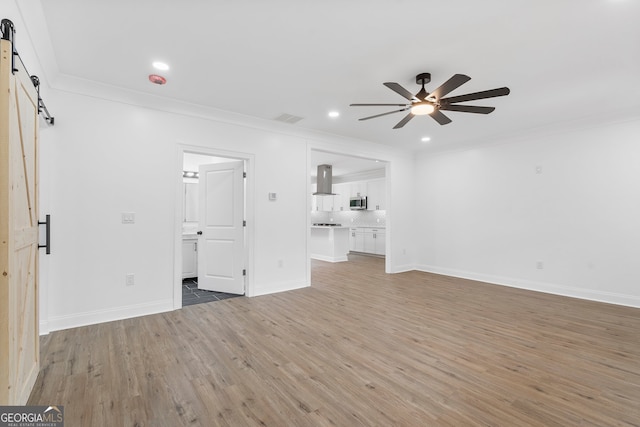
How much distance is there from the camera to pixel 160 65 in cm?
297

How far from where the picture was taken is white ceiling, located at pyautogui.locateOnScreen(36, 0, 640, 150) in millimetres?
2184

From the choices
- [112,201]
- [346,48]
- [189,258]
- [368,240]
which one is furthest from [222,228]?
[368,240]

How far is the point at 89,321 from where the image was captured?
328cm

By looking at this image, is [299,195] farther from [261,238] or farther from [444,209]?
[444,209]

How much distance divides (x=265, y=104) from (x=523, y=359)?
4.02 m

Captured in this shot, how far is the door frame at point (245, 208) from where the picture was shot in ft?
12.6

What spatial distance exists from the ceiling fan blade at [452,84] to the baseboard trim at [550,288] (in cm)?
406

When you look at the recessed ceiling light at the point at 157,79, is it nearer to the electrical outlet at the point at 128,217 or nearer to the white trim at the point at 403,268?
the electrical outlet at the point at 128,217

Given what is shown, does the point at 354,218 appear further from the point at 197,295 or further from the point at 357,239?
the point at 197,295

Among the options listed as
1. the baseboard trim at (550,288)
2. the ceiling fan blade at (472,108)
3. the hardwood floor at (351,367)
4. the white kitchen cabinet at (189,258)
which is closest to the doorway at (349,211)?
the baseboard trim at (550,288)

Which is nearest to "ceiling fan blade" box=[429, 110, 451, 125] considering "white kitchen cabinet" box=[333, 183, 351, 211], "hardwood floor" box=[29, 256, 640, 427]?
"hardwood floor" box=[29, 256, 640, 427]

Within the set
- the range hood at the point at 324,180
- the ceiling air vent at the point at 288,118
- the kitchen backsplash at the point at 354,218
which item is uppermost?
the ceiling air vent at the point at 288,118

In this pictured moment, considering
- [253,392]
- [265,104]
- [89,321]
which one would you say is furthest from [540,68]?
[89,321]

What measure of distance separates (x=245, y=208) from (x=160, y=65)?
219 cm
